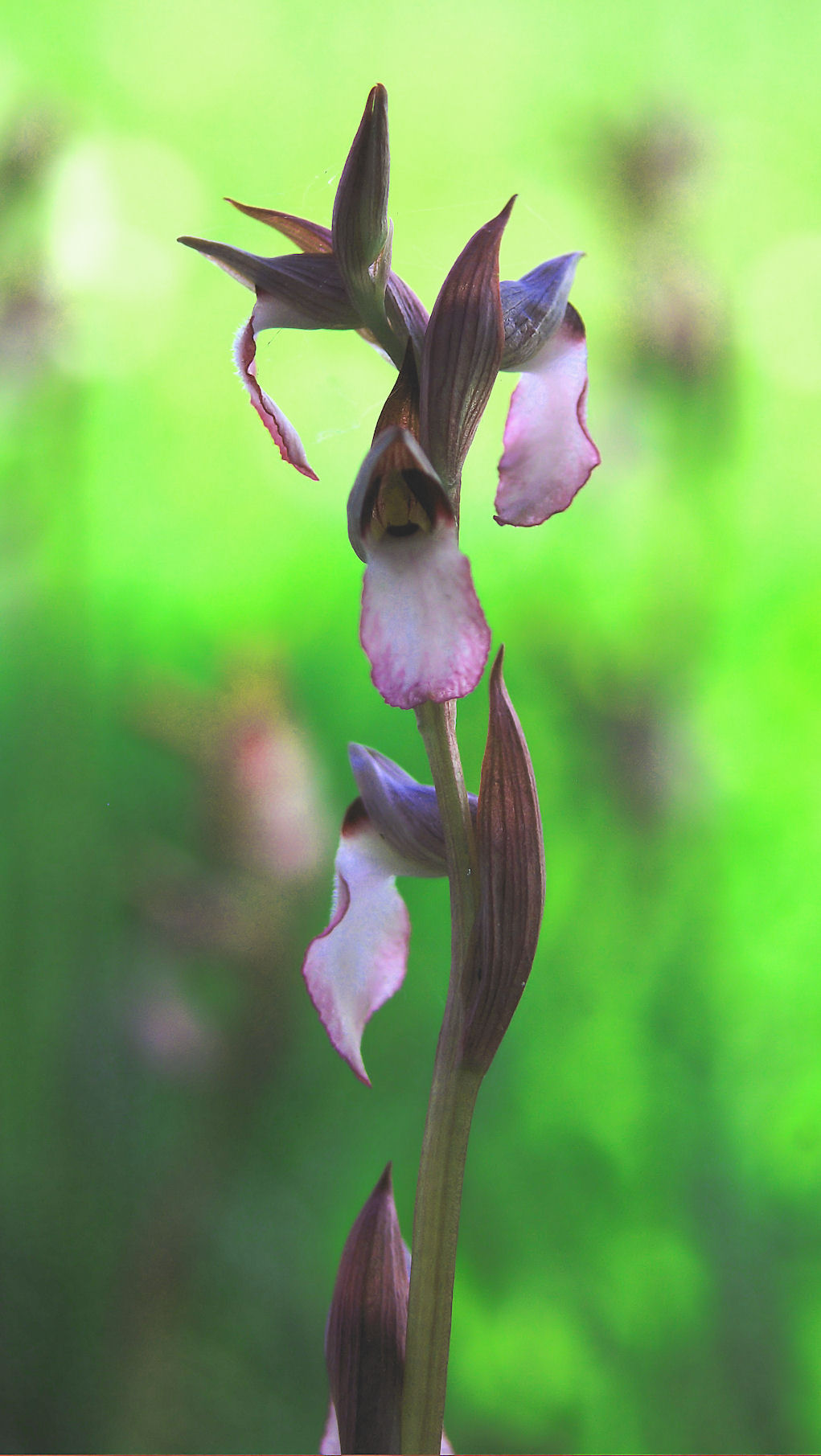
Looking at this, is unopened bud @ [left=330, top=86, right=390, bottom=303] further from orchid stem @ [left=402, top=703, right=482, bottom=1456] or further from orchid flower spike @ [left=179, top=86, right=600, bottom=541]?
orchid stem @ [left=402, top=703, right=482, bottom=1456]

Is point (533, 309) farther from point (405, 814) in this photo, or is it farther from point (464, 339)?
point (405, 814)

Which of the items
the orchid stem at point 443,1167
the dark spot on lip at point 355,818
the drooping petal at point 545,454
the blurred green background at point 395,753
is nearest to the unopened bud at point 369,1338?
the orchid stem at point 443,1167

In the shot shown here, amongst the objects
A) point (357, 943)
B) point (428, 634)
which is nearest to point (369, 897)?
point (357, 943)

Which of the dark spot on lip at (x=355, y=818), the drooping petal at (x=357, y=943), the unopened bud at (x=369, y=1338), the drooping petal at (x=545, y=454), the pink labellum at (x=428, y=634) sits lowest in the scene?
the unopened bud at (x=369, y=1338)

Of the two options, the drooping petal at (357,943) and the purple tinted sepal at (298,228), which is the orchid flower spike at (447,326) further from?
the drooping petal at (357,943)

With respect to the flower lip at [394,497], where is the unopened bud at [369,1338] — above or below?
below

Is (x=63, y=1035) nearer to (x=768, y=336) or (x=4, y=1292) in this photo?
(x=4, y=1292)

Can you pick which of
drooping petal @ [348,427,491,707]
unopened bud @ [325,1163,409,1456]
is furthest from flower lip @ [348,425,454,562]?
unopened bud @ [325,1163,409,1456]

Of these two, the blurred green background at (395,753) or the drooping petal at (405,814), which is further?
the blurred green background at (395,753)
